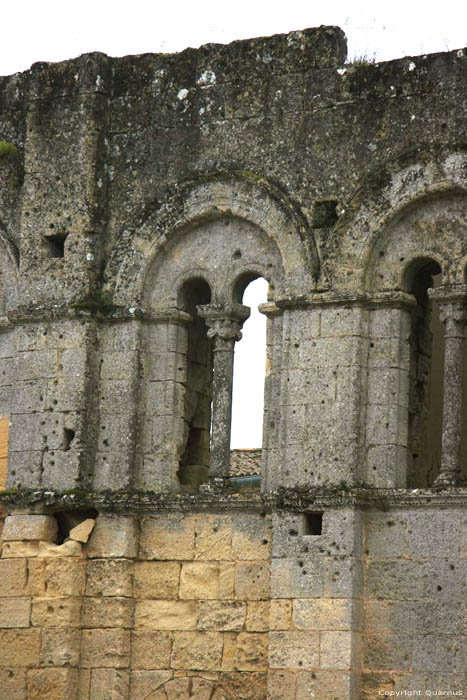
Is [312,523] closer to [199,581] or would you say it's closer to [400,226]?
[199,581]

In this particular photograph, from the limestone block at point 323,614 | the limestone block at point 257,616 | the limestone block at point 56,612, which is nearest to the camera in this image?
the limestone block at point 323,614

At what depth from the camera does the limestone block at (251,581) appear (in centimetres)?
1762

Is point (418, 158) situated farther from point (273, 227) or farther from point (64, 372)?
point (64, 372)

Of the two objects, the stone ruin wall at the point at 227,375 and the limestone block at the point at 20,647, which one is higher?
the stone ruin wall at the point at 227,375

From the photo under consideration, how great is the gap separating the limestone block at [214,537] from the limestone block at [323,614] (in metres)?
0.98

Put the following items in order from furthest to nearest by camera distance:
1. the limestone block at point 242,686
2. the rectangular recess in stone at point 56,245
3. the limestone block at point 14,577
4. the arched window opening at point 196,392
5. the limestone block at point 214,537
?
the rectangular recess in stone at point 56,245
the arched window opening at point 196,392
the limestone block at point 14,577
the limestone block at point 214,537
the limestone block at point 242,686

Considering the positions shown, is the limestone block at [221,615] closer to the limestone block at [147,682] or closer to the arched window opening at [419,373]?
the limestone block at [147,682]

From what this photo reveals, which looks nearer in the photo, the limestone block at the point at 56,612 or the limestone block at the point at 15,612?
the limestone block at the point at 56,612

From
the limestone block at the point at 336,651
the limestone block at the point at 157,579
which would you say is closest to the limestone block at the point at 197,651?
the limestone block at the point at 157,579

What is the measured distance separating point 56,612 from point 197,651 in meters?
1.43

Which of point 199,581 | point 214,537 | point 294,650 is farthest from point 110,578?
point 294,650

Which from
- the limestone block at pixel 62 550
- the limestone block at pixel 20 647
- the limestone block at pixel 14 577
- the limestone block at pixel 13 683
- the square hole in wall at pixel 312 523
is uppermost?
the square hole in wall at pixel 312 523

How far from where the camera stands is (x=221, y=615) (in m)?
17.8

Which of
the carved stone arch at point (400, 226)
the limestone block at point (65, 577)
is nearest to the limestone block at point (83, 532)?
the limestone block at point (65, 577)
